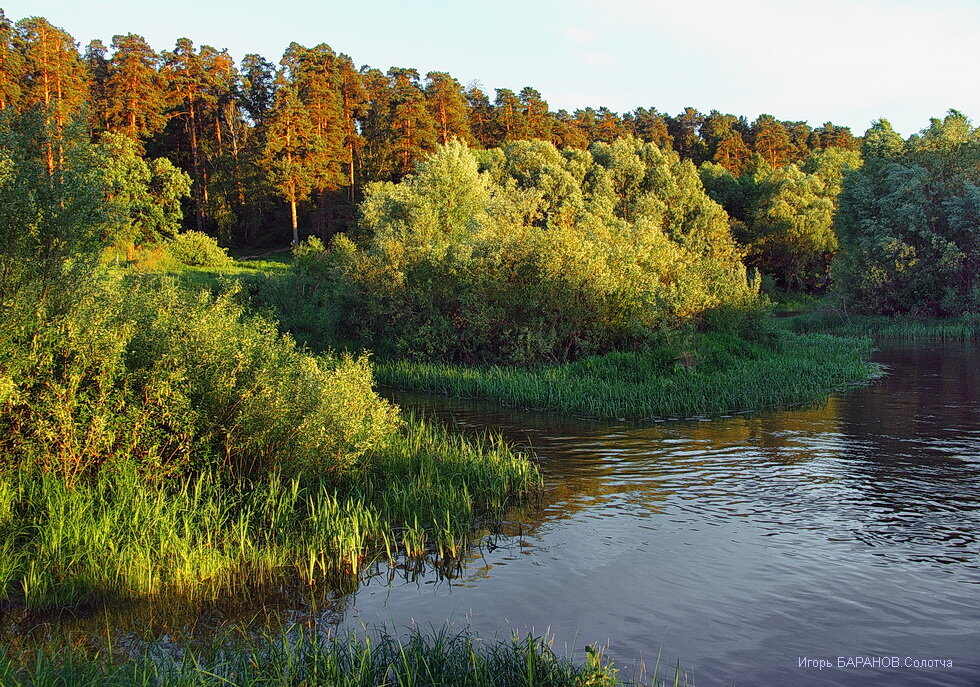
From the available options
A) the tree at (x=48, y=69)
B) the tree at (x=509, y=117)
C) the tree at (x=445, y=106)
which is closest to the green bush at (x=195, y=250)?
the tree at (x=48, y=69)

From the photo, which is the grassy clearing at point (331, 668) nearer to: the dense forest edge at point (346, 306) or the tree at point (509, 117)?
the dense forest edge at point (346, 306)

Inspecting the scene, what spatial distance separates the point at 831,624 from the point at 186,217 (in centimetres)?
7805

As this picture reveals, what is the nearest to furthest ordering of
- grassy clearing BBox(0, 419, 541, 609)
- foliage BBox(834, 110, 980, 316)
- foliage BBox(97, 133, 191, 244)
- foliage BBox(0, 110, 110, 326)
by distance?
grassy clearing BBox(0, 419, 541, 609), foliage BBox(0, 110, 110, 326), foliage BBox(834, 110, 980, 316), foliage BBox(97, 133, 191, 244)

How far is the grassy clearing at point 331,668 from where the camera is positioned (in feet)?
23.7

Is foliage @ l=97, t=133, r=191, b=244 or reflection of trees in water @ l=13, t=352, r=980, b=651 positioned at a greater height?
foliage @ l=97, t=133, r=191, b=244

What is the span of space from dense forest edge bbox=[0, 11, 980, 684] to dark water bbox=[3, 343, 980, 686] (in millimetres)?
1026

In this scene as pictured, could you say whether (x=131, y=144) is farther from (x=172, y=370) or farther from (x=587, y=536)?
(x=587, y=536)

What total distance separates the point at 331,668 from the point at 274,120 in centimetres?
6893

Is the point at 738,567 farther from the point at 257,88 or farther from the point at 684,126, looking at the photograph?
the point at 684,126

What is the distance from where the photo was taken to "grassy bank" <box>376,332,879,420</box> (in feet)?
79.0

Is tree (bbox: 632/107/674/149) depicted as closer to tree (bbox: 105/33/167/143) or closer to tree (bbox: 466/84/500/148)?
tree (bbox: 466/84/500/148)

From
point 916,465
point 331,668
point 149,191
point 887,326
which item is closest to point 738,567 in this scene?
point 331,668

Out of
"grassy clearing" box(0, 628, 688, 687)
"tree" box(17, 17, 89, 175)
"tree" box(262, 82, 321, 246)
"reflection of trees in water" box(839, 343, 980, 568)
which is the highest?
"tree" box(17, 17, 89, 175)

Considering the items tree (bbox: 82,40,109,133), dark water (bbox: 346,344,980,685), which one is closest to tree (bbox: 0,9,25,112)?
tree (bbox: 82,40,109,133)
